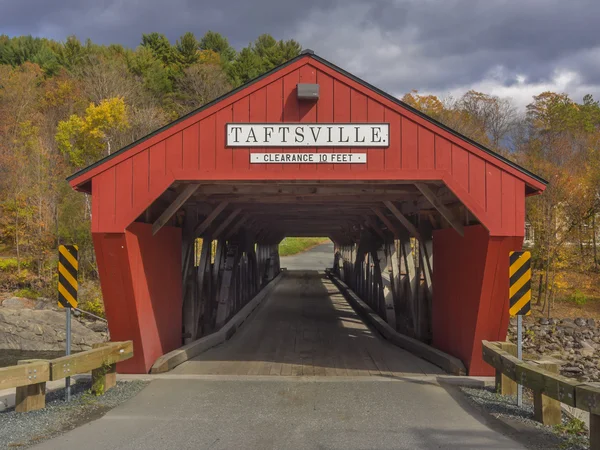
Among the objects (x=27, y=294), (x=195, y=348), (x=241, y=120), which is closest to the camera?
(x=241, y=120)

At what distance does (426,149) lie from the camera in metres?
7.39

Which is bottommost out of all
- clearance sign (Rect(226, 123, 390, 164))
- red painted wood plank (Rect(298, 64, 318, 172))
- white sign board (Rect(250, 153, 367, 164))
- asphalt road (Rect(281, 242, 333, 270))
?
asphalt road (Rect(281, 242, 333, 270))

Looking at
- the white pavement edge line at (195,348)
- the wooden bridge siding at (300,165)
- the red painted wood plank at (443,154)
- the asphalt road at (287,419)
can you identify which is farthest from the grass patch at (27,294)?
the red painted wood plank at (443,154)

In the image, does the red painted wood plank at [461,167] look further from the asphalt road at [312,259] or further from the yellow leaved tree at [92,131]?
the asphalt road at [312,259]

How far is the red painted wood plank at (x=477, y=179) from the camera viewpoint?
7270 mm

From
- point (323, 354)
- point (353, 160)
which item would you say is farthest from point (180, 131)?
point (323, 354)

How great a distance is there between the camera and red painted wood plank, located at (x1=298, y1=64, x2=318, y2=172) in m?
7.41

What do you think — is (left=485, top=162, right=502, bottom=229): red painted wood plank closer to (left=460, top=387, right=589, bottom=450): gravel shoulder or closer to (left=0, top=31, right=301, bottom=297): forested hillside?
(left=460, top=387, right=589, bottom=450): gravel shoulder

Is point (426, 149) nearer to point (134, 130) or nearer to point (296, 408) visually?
point (296, 408)

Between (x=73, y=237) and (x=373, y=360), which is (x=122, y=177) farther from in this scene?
(x=73, y=237)

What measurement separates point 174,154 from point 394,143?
2.98 meters

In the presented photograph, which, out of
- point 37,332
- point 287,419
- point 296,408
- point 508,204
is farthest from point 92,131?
point 287,419

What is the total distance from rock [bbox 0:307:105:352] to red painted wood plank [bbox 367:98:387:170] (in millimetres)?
15678

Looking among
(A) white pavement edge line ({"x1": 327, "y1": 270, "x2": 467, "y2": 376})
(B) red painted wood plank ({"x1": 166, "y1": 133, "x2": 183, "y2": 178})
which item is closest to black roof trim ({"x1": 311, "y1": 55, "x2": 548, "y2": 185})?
(B) red painted wood plank ({"x1": 166, "y1": 133, "x2": 183, "y2": 178})
